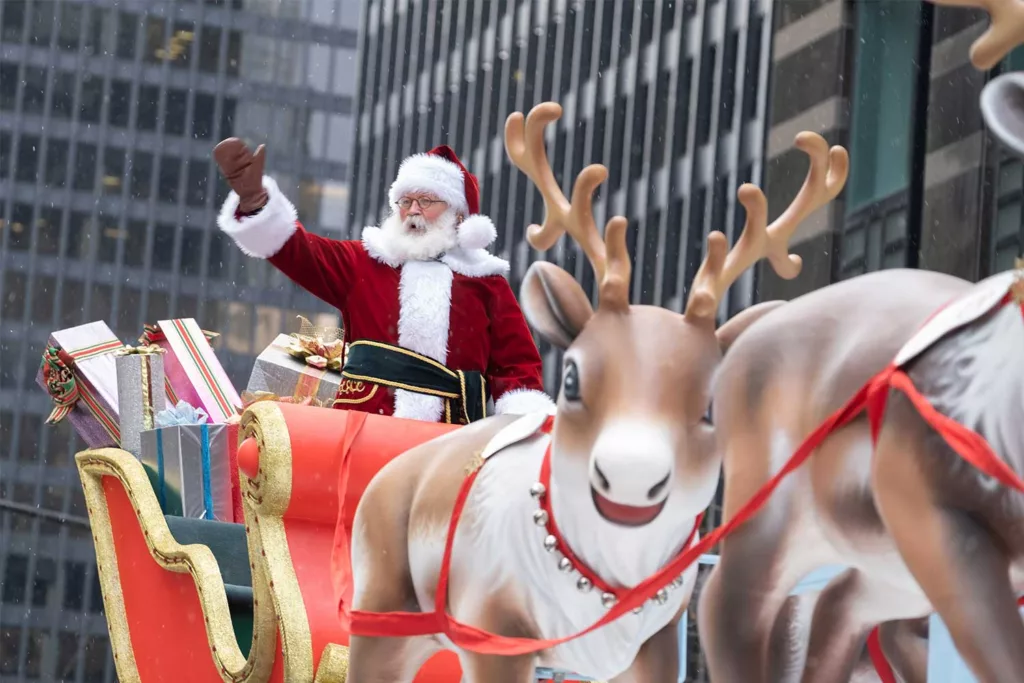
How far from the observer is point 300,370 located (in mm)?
5305

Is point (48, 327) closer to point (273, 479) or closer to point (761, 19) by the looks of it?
point (761, 19)

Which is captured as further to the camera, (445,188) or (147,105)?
(147,105)

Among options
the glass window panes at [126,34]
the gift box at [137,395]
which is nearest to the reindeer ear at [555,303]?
the gift box at [137,395]

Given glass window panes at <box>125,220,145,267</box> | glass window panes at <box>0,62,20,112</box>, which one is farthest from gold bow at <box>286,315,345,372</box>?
glass window panes at <box>0,62,20,112</box>

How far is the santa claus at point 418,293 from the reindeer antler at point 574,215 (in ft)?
3.06

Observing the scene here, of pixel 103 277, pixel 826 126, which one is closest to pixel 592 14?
pixel 826 126

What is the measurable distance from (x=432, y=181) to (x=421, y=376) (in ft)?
1.78

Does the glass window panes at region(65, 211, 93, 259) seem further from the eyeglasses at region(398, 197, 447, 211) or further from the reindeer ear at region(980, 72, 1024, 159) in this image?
the reindeer ear at region(980, 72, 1024, 159)

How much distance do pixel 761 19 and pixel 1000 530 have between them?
71.0 feet

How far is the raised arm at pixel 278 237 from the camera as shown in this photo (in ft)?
13.1

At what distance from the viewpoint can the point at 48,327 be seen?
51094 millimetres

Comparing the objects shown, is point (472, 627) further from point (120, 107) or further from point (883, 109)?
point (120, 107)

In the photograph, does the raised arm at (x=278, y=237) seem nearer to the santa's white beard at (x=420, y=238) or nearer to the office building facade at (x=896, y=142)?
the santa's white beard at (x=420, y=238)

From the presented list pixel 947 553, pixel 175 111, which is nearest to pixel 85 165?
pixel 175 111
